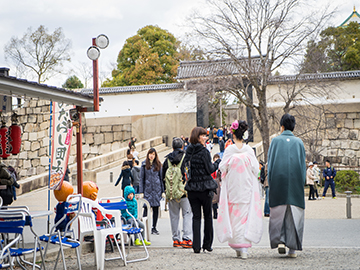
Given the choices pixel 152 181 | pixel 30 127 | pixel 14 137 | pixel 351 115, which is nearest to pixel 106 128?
pixel 30 127

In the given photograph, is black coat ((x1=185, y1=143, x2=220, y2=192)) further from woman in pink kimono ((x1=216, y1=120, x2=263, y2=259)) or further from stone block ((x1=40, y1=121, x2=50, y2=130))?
stone block ((x1=40, y1=121, x2=50, y2=130))

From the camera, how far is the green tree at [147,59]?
33312mm

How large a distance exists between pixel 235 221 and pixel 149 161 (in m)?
2.78

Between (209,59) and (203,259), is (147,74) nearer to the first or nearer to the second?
→ (209,59)

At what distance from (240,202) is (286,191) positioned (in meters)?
0.60

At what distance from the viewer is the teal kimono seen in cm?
513

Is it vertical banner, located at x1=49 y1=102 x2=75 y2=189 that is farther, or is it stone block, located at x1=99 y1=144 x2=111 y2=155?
stone block, located at x1=99 y1=144 x2=111 y2=155

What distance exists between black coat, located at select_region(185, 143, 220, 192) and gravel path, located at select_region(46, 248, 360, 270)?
91cm

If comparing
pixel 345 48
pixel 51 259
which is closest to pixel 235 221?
pixel 51 259

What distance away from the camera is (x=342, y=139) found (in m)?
25.2

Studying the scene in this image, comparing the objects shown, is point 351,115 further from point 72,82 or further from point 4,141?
point 72,82

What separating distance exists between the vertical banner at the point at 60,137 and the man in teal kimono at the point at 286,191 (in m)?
3.15

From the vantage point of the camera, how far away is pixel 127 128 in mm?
29672

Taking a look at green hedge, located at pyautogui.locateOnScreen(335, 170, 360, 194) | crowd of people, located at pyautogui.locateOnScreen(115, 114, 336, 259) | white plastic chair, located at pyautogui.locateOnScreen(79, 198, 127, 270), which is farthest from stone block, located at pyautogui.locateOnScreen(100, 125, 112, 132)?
Answer: crowd of people, located at pyautogui.locateOnScreen(115, 114, 336, 259)
